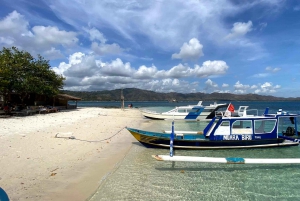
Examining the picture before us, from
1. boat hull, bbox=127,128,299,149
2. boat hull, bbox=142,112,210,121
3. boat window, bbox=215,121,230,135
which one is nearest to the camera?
boat hull, bbox=127,128,299,149

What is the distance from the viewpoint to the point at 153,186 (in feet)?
23.9

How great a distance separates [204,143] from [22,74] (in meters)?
23.8

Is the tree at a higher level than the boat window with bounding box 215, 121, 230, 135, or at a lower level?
higher

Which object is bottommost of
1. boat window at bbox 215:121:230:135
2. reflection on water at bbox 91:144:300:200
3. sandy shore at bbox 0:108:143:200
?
reflection on water at bbox 91:144:300:200

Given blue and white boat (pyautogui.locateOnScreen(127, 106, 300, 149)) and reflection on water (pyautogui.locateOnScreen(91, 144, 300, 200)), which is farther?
blue and white boat (pyautogui.locateOnScreen(127, 106, 300, 149))

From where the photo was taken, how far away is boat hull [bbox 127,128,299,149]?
38.8 feet

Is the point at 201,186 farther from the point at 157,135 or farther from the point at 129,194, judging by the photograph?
the point at 157,135

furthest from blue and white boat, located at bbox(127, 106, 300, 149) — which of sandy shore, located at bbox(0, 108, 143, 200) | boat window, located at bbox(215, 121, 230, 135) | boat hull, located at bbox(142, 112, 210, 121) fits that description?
boat hull, located at bbox(142, 112, 210, 121)

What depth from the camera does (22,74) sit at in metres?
26.0

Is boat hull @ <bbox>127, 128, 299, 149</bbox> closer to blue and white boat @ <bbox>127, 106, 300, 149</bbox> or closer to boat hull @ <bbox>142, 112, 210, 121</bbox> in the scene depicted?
blue and white boat @ <bbox>127, 106, 300, 149</bbox>

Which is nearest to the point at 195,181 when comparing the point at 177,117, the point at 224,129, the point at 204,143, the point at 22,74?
the point at 204,143

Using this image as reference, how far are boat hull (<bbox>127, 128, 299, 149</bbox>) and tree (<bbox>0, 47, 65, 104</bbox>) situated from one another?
17313mm

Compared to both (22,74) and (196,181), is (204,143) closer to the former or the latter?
(196,181)

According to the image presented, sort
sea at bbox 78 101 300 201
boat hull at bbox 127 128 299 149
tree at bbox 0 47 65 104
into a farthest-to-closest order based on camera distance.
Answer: tree at bbox 0 47 65 104 < boat hull at bbox 127 128 299 149 < sea at bbox 78 101 300 201
